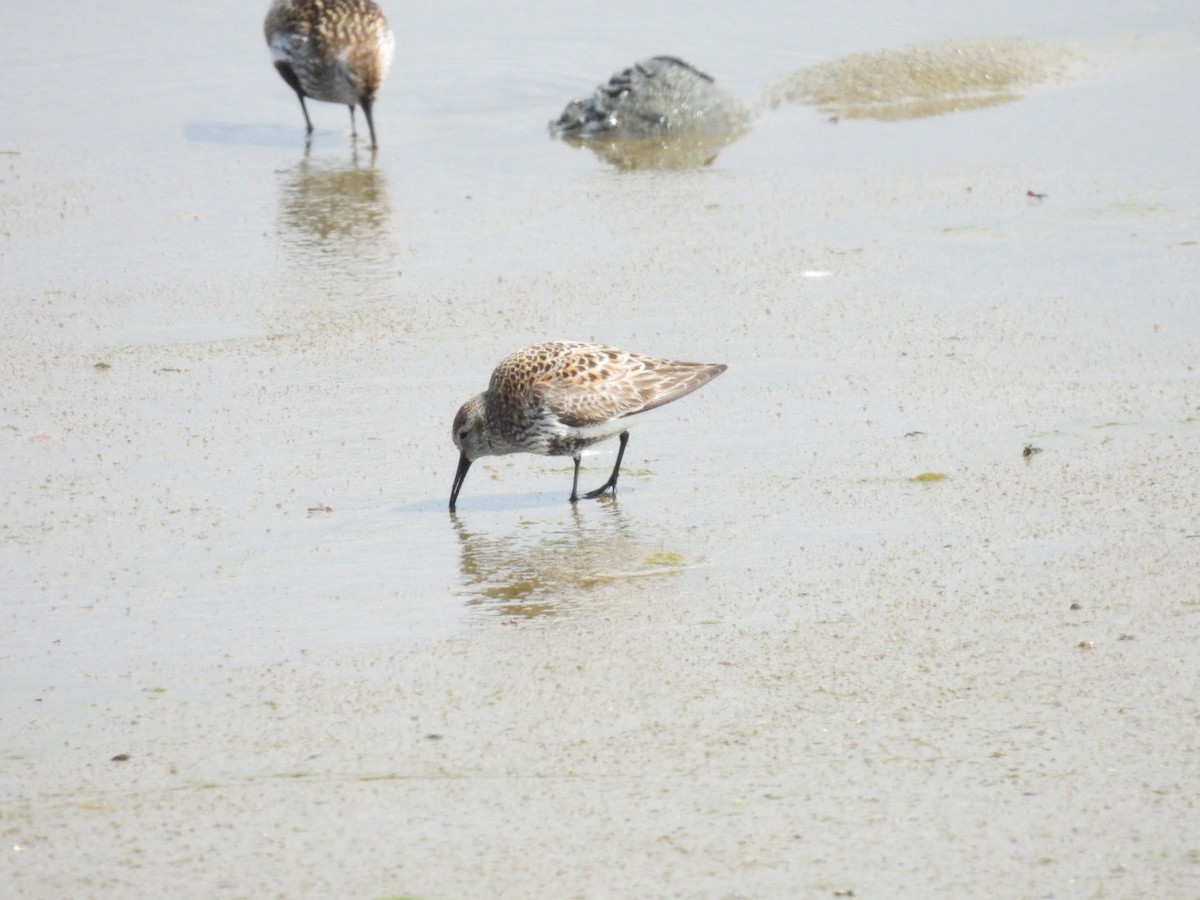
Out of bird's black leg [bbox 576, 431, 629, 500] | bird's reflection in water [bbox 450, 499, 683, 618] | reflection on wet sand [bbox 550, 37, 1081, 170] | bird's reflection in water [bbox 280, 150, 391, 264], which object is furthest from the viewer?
reflection on wet sand [bbox 550, 37, 1081, 170]

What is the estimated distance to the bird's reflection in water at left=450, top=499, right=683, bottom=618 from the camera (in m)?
A: 5.66

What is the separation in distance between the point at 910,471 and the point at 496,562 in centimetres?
175

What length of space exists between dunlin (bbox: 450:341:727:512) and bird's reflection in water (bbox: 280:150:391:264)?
297 centimetres

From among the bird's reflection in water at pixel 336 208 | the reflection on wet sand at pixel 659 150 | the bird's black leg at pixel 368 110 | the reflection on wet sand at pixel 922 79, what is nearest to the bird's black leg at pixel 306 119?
the bird's black leg at pixel 368 110

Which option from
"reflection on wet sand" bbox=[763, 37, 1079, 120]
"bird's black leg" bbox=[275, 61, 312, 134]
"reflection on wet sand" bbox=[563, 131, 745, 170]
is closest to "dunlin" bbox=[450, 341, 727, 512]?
"reflection on wet sand" bbox=[563, 131, 745, 170]

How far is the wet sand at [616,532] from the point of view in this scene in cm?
408

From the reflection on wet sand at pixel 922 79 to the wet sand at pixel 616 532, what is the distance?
3.52ft

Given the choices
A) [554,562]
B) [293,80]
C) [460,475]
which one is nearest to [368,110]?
[293,80]

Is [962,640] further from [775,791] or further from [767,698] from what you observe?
[775,791]

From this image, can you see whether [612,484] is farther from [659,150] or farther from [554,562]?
[659,150]

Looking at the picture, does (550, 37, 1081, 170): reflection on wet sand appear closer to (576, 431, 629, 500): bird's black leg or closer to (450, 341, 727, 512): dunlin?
(450, 341, 727, 512): dunlin

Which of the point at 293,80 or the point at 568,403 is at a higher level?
the point at 293,80

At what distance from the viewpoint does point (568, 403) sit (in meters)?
6.88

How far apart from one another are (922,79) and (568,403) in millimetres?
7936
